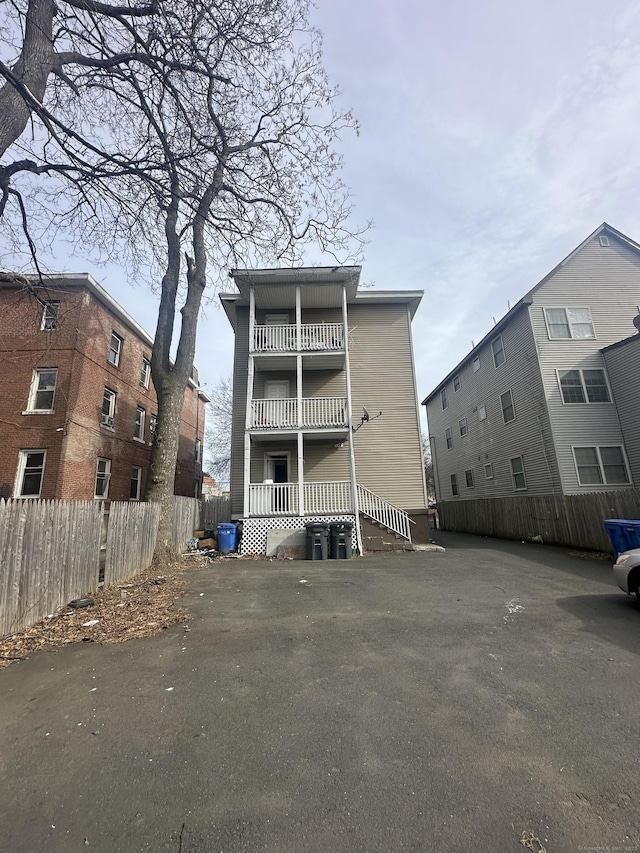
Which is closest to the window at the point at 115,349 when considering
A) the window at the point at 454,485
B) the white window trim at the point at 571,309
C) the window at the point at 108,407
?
the window at the point at 108,407

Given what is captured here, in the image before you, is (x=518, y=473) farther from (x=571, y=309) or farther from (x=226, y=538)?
(x=226, y=538)

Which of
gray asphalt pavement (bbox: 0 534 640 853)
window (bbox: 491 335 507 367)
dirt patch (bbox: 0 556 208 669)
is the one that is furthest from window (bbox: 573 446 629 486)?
dirt patch (bbox: 0 556 208 669)

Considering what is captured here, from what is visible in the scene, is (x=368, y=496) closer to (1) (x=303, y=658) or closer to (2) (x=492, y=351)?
(1) (x=303, y=658)

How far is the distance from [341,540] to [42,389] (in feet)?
41.6

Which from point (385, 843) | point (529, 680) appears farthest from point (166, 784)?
point (529, 680)

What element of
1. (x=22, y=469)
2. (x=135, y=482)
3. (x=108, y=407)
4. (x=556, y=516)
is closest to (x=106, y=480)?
(x=135, y=482)

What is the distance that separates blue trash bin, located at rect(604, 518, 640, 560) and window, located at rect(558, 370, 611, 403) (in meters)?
8.20

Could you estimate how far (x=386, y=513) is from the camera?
12227 millimetres

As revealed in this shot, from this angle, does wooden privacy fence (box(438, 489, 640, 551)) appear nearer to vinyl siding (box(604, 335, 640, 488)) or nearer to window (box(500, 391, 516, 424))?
vinyl siding (box(604, 335, 640, 488))

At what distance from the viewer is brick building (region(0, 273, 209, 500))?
13.2m

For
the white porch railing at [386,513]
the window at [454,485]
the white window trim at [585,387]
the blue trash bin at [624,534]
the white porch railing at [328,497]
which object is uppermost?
the white window trim at [585,387]

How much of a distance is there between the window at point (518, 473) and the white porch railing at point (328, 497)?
28.6 feet

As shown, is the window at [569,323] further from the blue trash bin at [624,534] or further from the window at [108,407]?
the window at [108,407]

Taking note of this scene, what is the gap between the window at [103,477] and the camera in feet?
49.1
